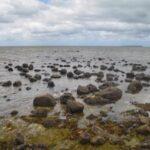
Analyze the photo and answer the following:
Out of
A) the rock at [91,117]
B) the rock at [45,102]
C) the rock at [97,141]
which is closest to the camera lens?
the rock at [97,141]

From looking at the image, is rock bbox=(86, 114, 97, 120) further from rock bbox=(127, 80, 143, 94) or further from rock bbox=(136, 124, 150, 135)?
rock bbox=(127, 80, 143, 94)

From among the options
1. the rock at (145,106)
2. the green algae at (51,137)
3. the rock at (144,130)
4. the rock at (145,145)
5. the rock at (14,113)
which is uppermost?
the rock at (144,130)

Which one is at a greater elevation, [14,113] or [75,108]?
[75,108]

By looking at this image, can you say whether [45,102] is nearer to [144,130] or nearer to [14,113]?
[14,113]

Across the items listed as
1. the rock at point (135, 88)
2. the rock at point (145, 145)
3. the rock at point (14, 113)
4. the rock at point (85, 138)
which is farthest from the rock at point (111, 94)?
the rock at point (145, 145)

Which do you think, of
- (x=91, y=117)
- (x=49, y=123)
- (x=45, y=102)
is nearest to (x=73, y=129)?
(x=49, y=123)

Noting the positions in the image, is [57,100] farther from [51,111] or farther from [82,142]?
[82,142]

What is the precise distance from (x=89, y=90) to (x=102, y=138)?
19.3 meters

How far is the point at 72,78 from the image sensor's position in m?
57.7

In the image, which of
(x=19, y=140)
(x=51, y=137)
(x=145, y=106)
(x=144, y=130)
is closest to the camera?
(x=19, y=140)

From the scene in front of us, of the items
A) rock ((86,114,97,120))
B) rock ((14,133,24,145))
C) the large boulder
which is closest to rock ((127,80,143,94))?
the large boulder

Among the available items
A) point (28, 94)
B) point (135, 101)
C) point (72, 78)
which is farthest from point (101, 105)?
point (72, 78)

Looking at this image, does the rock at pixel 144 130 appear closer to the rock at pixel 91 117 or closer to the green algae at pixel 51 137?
the rock at pixel 91 117

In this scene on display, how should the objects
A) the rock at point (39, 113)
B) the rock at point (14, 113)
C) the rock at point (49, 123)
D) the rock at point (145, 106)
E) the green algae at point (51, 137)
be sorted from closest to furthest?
the green algae at point (51, 137)
the rock at point (49, 123)
the rock at point (39, 113)
the rock at point (14, 113)
the rock at point (145, 106)
